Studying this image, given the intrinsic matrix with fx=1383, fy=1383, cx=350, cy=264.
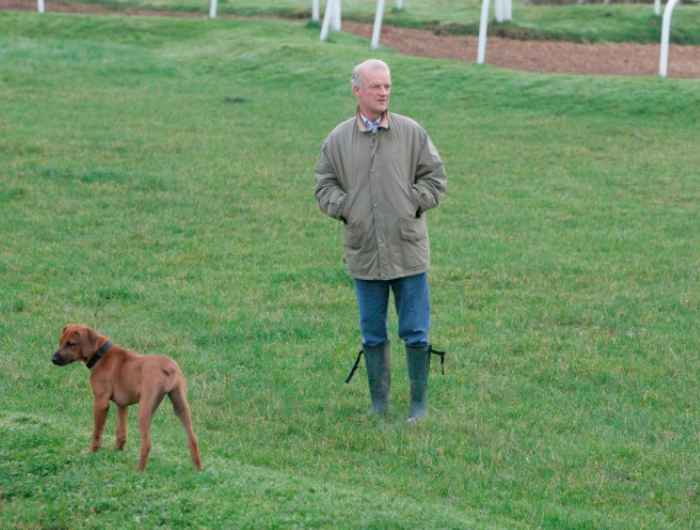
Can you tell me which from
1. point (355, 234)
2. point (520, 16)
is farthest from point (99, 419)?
point (520, 16)

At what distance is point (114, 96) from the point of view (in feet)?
77.3

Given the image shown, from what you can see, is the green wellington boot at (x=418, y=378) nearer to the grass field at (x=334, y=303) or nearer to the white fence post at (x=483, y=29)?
the grass field at (x=334, y=303)

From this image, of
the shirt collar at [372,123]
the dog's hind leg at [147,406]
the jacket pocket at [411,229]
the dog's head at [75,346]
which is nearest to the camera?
the dog's hind leg at [147,406]

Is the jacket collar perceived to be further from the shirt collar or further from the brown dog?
the brown dog

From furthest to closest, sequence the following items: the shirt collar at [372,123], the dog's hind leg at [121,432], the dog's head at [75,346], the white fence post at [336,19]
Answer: the white fence post at [336,19], the shirt collar at [372,123], the dog's hind leg at [121,432], the dog's head at [75,346]

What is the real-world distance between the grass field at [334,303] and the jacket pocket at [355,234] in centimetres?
116

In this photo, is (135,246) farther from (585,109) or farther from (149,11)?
(149,11)

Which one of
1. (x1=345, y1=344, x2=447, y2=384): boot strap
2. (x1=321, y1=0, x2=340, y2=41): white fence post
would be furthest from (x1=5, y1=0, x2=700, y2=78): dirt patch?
(x1=345, y1=344, x2=447, y2=384): boot strap

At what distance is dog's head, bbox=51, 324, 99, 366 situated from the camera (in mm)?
6770

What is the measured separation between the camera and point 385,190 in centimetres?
870

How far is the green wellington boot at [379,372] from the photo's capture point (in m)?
9.12

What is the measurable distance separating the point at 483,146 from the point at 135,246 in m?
7.18

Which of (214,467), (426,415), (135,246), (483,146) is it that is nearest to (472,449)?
(426,415)

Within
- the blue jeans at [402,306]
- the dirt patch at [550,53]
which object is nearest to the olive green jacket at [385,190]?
the blue jeans at [402,306]
